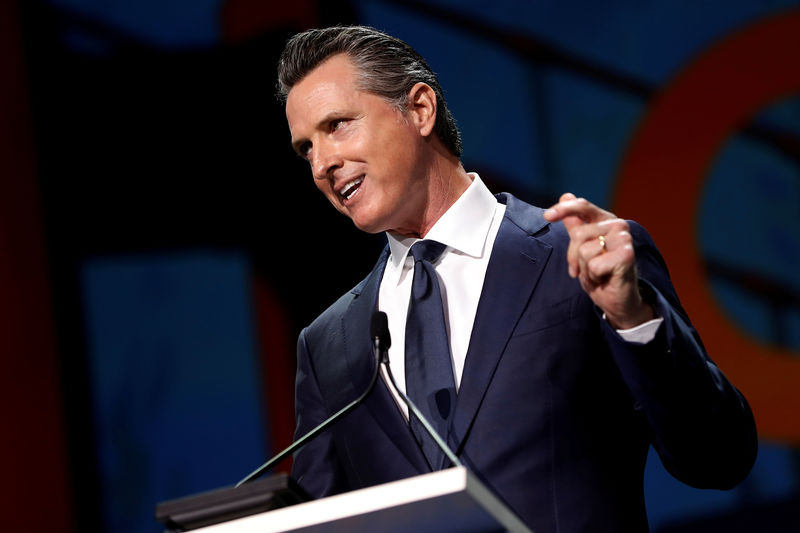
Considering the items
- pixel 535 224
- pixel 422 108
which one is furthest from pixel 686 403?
pixel 422 108

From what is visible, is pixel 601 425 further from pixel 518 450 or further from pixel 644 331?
pixel 644 331

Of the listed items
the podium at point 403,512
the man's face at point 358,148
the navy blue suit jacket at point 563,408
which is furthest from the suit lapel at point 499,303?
the podium at point 403,512

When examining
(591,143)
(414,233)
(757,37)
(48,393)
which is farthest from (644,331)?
(48,393)

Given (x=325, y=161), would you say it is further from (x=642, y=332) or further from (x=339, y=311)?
(x=642, y=332)

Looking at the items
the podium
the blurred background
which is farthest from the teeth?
the blurred background

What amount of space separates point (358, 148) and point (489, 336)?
17.2 inches

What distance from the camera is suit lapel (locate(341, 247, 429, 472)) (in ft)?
5.32

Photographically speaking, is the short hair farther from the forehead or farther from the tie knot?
the tie knot

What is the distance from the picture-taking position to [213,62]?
4.13m

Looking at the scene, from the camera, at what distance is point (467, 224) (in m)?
1.80

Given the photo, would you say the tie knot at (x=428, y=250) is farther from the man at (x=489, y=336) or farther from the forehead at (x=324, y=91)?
the forehead at (x=324, y=91)

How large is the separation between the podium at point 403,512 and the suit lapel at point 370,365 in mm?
487

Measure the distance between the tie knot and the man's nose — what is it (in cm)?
20

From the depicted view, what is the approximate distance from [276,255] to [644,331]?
275cm
